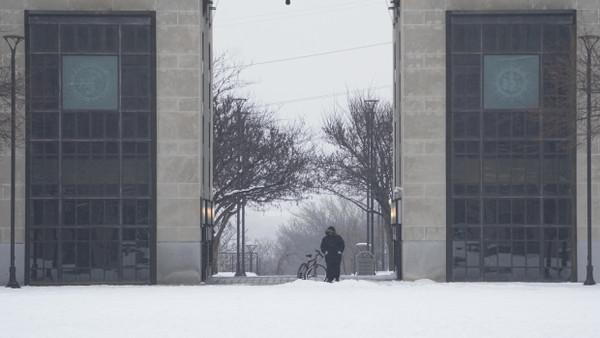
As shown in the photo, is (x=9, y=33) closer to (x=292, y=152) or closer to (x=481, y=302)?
(x=481, y=302)

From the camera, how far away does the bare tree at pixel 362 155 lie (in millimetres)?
65875

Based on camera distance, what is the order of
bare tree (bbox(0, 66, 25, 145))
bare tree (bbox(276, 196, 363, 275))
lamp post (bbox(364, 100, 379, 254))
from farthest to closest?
bare tree (bbox(276, 196, 363, 275)) → lamp post (bbox(364, 100, 379, 254)) → bare tree (bbox(0, 66, 25, 145))

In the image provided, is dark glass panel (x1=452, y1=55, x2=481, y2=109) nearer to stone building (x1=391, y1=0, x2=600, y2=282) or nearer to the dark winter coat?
stone building (x1=391, y1=0, x2=600, y2=282)

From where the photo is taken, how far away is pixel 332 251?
39.9 m

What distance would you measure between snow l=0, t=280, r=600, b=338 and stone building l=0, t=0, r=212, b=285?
3.29 metres

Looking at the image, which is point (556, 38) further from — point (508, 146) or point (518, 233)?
point (518, 233)

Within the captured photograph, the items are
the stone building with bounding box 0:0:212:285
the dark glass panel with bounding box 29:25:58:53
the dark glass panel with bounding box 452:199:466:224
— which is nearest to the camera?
the stone building with bounding box 0:0:212:285

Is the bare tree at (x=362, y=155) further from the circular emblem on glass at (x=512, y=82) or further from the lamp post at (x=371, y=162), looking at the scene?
the circular emblem on glass at (x=512, y=82)

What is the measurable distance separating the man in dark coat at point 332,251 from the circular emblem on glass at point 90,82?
8.59 metres

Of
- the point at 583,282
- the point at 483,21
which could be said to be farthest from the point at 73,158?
the point at 583,282

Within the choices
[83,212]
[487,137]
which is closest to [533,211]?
[487,137]

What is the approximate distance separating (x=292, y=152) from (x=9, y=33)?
1104 inches

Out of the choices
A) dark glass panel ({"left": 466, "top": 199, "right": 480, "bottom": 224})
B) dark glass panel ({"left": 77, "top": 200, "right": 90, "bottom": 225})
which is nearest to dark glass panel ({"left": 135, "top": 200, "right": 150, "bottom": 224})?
dark glass panel ({"left": 77, "top": 200, "right": 90, "bottom": 225})

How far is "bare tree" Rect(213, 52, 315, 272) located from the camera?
62.6 meters
